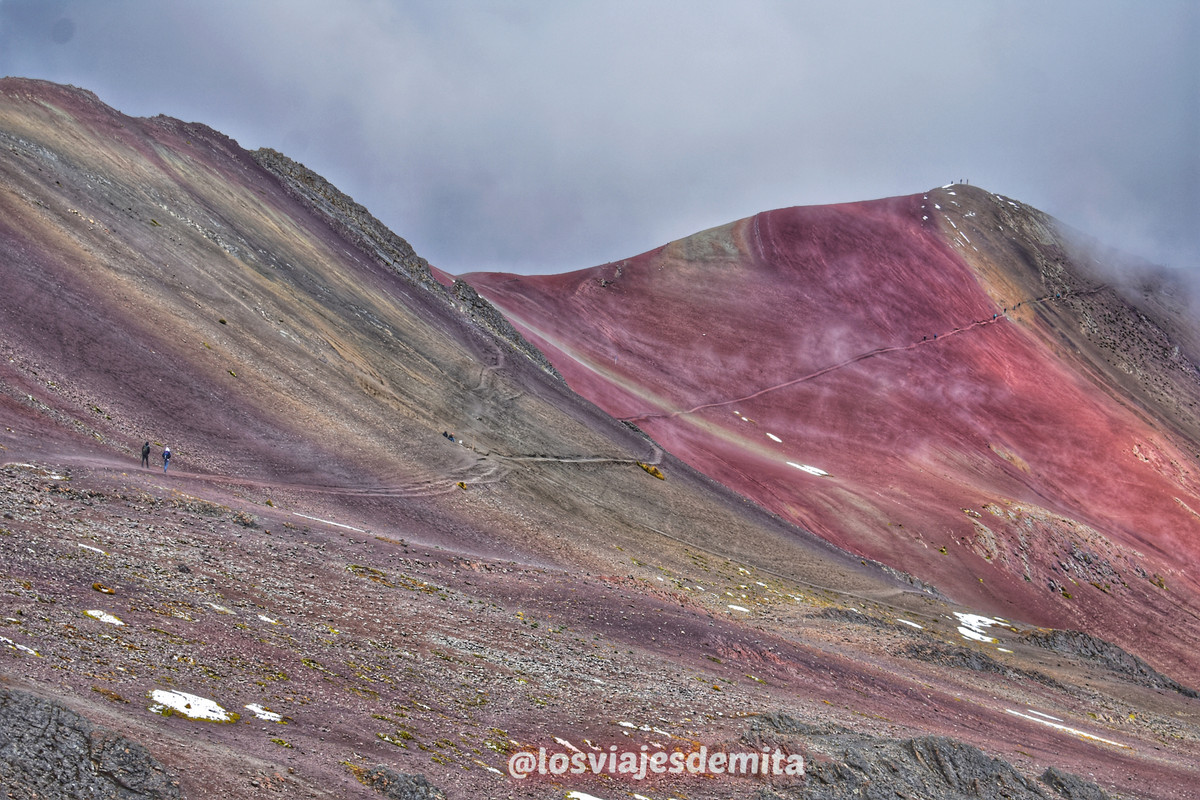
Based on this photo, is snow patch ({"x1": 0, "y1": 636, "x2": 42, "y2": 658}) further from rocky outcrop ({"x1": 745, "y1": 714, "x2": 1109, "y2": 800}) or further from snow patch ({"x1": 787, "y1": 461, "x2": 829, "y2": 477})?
Result: snow patch ({"x1": 787, "y1": 461, "x2": 829, "y2": 477})

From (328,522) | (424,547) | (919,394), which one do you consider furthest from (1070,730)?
(919,394)

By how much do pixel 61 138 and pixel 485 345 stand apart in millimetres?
23948

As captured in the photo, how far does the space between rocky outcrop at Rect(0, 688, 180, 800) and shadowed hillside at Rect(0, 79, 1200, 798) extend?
0.12ft

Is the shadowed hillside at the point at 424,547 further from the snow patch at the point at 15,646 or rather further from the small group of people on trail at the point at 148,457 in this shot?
the small group of people on trail at the point at 148,457

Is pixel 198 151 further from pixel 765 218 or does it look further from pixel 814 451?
pixel 765 218

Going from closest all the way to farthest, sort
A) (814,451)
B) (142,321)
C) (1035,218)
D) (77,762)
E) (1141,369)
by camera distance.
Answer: (77,762) < (142,321) < (814,451) < (1141,369) < (1035,218)

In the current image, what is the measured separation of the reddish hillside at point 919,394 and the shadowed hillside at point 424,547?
0.57 meters

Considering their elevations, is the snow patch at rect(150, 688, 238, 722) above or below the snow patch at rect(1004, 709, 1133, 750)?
above

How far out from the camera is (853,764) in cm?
1761

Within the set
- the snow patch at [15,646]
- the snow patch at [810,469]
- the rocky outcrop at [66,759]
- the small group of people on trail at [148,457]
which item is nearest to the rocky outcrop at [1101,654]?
the snow patch at [810,469]

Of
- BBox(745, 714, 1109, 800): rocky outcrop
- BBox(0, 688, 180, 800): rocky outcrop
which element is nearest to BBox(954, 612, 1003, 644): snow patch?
BBox(745, 714, 1109, 800): rocky outcrop

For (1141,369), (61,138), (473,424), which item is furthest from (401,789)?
(1141,369)

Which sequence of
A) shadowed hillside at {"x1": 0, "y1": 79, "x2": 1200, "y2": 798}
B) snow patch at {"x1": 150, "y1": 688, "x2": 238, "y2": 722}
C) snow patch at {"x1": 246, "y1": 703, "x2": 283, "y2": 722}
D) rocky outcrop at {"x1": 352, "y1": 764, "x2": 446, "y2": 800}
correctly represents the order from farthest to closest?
shadowed hillside at {"x1": 0, "y1": 79, "x2": 1200, "y2": 798} < snow patch at {"x1": 246, "y1": 703, "x2": 283, "y2": 722} < snow patch at {"x1": 150, "y1": 688, "x2": 238, "y2": 722} < rocky outcrop at {"x1": 352, "y1": 764, "x2": 446, "y2": 800}

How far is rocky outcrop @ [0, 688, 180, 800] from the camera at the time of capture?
373 inches
